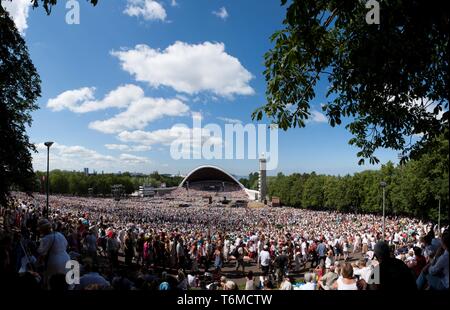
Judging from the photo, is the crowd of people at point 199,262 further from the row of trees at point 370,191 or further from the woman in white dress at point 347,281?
the row of trees at point 370,191

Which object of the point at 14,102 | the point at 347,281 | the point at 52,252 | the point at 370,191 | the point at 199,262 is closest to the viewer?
the point at 52,252

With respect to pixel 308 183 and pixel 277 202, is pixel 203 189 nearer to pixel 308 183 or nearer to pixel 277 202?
pixel 277 202

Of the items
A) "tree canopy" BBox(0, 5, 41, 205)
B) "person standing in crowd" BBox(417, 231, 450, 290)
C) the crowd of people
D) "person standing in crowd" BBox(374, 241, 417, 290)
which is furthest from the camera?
"tree canopy" BBox(0, 5, 41, 205)

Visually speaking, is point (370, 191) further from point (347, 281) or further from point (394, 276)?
point (394, 276)

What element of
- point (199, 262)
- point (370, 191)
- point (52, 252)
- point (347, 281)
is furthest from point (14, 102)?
point (370, 191)

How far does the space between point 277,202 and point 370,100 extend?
3784 inches

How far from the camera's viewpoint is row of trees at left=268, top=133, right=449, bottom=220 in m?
43.0

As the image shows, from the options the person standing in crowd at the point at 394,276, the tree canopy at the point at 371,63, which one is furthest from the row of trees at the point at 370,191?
the person standing in crowd at the point at 394,276

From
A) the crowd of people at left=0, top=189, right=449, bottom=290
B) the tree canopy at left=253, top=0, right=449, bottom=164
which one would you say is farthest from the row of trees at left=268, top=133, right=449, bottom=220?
the tree canopy at left=253, top=0, right=449, bottom=164

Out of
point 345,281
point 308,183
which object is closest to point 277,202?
point 308,183

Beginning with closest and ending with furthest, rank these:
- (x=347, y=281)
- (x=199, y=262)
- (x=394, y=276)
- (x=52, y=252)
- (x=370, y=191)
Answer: (x=394, y=276) → (x=52, y=252) → (x=347, y=281) → (x=199, y=262) → (x=370, y=191)

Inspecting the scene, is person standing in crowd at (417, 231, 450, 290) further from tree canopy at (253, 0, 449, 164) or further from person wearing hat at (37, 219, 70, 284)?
person wearing hat at (37, 219, 70, 284)

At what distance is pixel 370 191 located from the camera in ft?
220

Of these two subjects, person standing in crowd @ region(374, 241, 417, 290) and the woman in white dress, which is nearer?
person standing in crowd @ region(374, 241, 417, 290)
